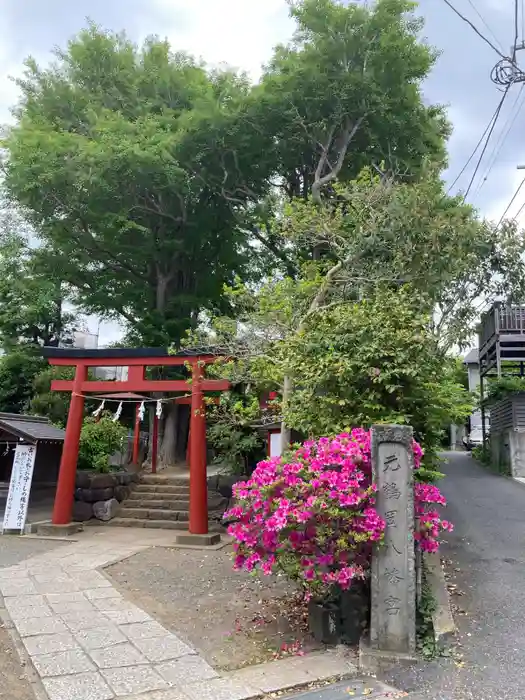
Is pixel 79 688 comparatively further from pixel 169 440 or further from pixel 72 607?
pixel 169 440

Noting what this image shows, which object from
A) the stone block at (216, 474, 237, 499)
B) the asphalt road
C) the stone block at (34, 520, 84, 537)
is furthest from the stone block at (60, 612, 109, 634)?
the stone block at (216, 474, 237, 499)

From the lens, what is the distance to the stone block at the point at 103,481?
1315 cm

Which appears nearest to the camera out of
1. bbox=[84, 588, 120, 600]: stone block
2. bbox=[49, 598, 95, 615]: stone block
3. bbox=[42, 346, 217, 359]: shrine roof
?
bbox=[49, 598, 95, 615]: stone block

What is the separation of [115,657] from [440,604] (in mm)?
3262

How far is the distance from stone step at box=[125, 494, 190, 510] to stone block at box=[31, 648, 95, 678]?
8.69m

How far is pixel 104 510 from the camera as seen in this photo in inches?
508

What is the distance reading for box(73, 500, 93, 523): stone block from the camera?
12961mm

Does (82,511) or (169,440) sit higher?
(169,440)

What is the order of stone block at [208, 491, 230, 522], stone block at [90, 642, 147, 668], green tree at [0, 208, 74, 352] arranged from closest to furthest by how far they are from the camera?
stone block at [90, 642, 147, 668]
stone block at [208, 491, 230, 522]
green tree at [0, 208, 74, 352]

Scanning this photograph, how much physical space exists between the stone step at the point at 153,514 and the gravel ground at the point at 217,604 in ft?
11.9

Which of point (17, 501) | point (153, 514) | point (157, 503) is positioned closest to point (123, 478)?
point (157, 503)

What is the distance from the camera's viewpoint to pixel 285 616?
219 inches

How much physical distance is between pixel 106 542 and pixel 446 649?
7568 millimetres

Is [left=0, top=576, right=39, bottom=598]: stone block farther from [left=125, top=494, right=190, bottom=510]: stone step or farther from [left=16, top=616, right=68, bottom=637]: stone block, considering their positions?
[left=125, top=494, right=190, bottom=510]: stone step
